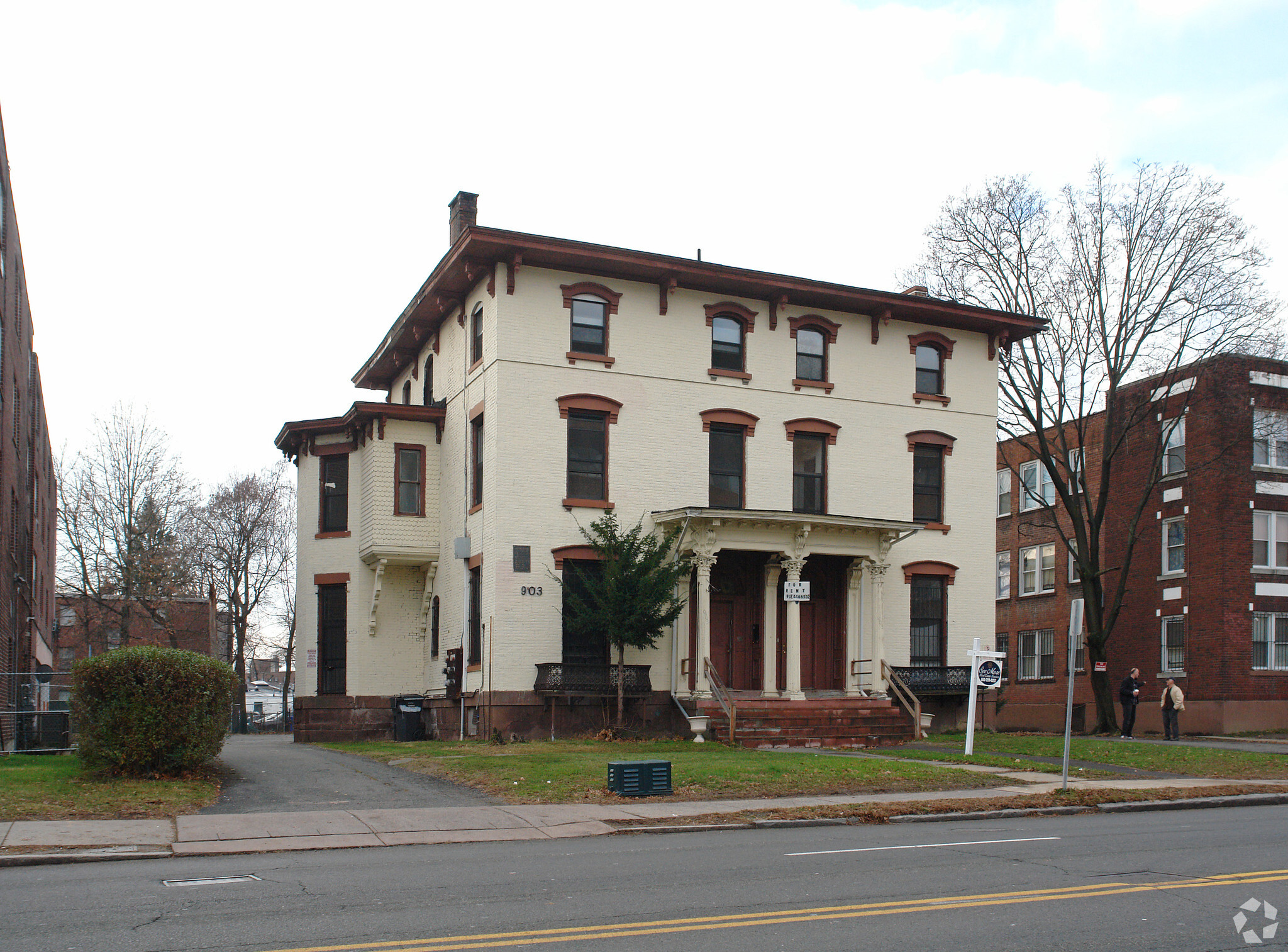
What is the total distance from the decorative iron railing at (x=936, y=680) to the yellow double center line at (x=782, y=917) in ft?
63.8

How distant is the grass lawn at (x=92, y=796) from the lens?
550 inches

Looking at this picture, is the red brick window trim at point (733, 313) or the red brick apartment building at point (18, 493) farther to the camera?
the red brick window trim at point (733, 313)

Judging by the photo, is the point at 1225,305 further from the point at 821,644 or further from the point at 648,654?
the point at 648,654

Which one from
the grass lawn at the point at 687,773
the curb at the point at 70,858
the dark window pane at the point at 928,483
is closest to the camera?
the curb at the point at 70,858

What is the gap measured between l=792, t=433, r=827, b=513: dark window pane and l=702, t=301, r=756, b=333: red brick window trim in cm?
296

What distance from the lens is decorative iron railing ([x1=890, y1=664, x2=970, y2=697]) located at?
29828 millimetres

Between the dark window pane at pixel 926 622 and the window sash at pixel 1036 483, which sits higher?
the window sash at pixel 1036 483

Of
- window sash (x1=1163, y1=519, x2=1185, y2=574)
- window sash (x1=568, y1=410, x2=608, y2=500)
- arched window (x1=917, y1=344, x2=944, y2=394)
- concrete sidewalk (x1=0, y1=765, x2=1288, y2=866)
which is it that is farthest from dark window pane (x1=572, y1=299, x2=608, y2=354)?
window sash (x1=1163, y1=519, x2=1185, y2=574)

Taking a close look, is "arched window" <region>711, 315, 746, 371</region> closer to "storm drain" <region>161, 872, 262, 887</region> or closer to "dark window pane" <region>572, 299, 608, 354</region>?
"dark window pane" <region>572, 299, 608, 354</region>

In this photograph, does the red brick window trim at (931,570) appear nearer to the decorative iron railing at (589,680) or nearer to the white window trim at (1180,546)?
the decorative iron railing at (589,680)

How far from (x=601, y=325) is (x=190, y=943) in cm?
2174

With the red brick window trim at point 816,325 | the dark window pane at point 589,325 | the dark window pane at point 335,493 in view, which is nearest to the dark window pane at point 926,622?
the red brick window trim at point 816,325

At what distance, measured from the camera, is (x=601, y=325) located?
28.3 meters

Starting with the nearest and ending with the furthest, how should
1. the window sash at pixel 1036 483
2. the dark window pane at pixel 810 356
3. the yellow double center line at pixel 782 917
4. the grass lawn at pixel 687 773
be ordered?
the yellow double center line at pixel 782 917 < the grass lawn at pixel 687 773 < the dark window pane at pixel 810 356 < the window sash at pixel 1036 483
